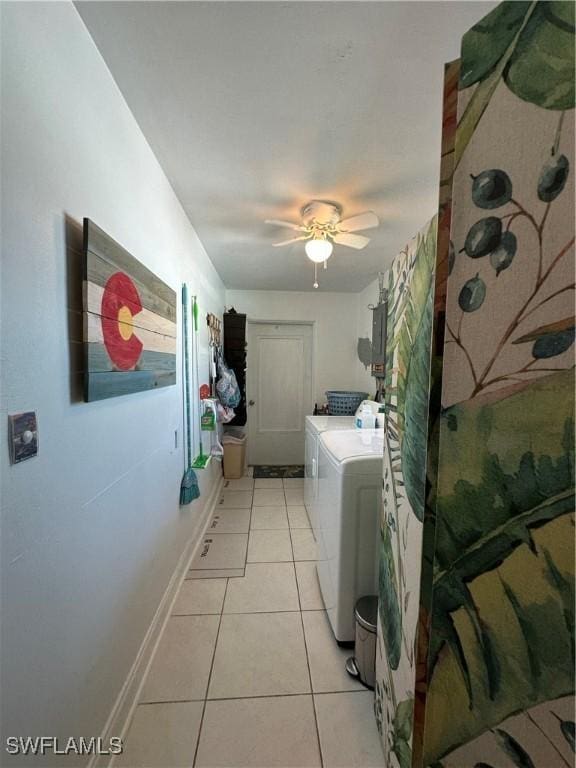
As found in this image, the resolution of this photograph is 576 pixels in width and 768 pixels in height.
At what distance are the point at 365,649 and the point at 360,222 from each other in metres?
2.20

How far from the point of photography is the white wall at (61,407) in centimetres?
64

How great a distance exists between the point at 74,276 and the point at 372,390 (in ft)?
9.79

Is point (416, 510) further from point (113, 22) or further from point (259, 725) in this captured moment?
point (113, 22)

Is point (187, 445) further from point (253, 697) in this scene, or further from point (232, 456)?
point (232, 456)

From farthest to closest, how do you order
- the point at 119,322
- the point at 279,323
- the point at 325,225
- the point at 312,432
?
the point at 279,323, the point at 312,432, the point at 325,225, the point at 119,322

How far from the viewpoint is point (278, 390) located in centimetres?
405

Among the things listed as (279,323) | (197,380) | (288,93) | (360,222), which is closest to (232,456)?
(197,380)

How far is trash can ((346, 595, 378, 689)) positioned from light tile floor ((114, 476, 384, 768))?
Result: 0.04m

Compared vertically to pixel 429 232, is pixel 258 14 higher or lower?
higher

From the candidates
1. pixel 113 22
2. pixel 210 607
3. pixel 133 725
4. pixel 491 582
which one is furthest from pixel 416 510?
pixel 113 22

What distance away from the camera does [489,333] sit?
0.47 m

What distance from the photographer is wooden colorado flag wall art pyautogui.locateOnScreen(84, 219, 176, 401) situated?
2.78ft

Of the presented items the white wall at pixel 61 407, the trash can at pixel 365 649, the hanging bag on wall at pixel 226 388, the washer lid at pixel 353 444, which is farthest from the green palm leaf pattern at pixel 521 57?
the hanging bag on wall at pixel 226 388

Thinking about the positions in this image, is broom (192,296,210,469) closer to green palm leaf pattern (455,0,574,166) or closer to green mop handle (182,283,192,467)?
green mop handle (182,283,192,467)
